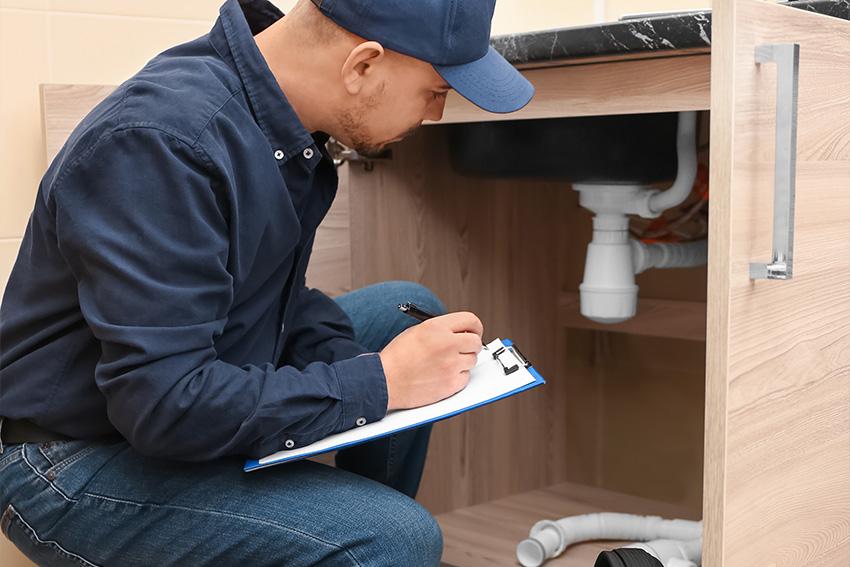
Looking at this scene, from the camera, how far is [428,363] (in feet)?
3.13

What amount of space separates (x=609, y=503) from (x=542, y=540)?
34 centimetres

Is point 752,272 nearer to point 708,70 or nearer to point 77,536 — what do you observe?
point 708,70

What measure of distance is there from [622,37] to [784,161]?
0.73ft

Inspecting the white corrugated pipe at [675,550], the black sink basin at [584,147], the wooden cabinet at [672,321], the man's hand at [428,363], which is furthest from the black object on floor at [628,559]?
the black sink basin at [584,147]

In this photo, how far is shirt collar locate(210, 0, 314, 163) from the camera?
36.9 inches

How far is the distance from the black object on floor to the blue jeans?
15 centimetres

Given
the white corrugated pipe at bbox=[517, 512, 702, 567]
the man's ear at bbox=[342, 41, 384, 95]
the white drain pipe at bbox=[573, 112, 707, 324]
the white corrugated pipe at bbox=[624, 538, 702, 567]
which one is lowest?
the white corrugated pipe at bbox=[517, 512, 702, 567]

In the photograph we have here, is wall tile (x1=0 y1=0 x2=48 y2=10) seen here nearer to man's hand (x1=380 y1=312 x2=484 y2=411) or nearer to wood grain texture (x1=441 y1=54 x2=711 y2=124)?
wood grain texture (x1=441 y1=54 x2=711 y2=124)

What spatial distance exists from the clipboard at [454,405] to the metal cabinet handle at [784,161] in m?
0.22

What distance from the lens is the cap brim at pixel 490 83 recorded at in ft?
3.16

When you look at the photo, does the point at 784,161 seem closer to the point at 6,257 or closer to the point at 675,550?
the point at 675,550

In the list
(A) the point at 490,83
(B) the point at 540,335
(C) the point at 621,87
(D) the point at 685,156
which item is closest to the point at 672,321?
(B) the point at 540,335

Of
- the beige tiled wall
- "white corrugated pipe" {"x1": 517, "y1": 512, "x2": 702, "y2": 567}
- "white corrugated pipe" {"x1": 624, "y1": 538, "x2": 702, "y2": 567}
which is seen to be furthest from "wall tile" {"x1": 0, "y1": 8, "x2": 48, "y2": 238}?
"white corrugated pipe" {"x1": 624, "y1": 538, "x2": 702, "y2": 567}

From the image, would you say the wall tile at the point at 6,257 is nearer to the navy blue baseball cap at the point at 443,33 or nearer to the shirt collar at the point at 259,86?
the shirt collar at the point at 259,86
